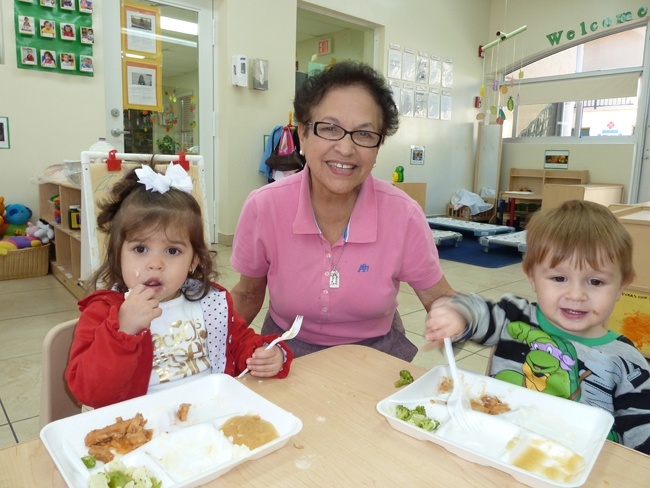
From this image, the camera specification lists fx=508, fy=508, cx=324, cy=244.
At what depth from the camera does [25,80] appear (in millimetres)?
3764

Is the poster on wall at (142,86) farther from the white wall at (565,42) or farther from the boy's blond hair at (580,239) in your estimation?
the white wall at (565,42)

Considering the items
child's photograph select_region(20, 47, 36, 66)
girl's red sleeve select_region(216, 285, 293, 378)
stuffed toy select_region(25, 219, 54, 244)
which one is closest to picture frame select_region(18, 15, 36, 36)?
child's photograph select_region(20, 47, 36, 66)

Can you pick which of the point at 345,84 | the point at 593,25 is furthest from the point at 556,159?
the point at 345,84

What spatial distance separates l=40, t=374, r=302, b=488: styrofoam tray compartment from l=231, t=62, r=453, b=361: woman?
537 mm

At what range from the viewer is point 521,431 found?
78 cm

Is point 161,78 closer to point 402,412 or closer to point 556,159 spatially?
point 402,412

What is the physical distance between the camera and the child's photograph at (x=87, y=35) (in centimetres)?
392

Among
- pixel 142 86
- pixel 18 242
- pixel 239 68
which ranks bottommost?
pixel 18 242

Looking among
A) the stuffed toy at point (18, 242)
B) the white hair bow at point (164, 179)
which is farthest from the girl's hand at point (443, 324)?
the stuffed toy at point (18, 242)

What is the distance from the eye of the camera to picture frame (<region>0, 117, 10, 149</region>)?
370cm

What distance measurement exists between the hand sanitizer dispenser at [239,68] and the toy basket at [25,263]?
7.35 ft

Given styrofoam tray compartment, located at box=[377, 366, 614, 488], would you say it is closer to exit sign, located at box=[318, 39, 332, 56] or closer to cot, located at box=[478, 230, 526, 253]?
cot, located at box=[478, 230, 526, 253]

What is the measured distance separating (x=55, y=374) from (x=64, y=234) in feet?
10.2

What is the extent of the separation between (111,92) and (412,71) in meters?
4.08
